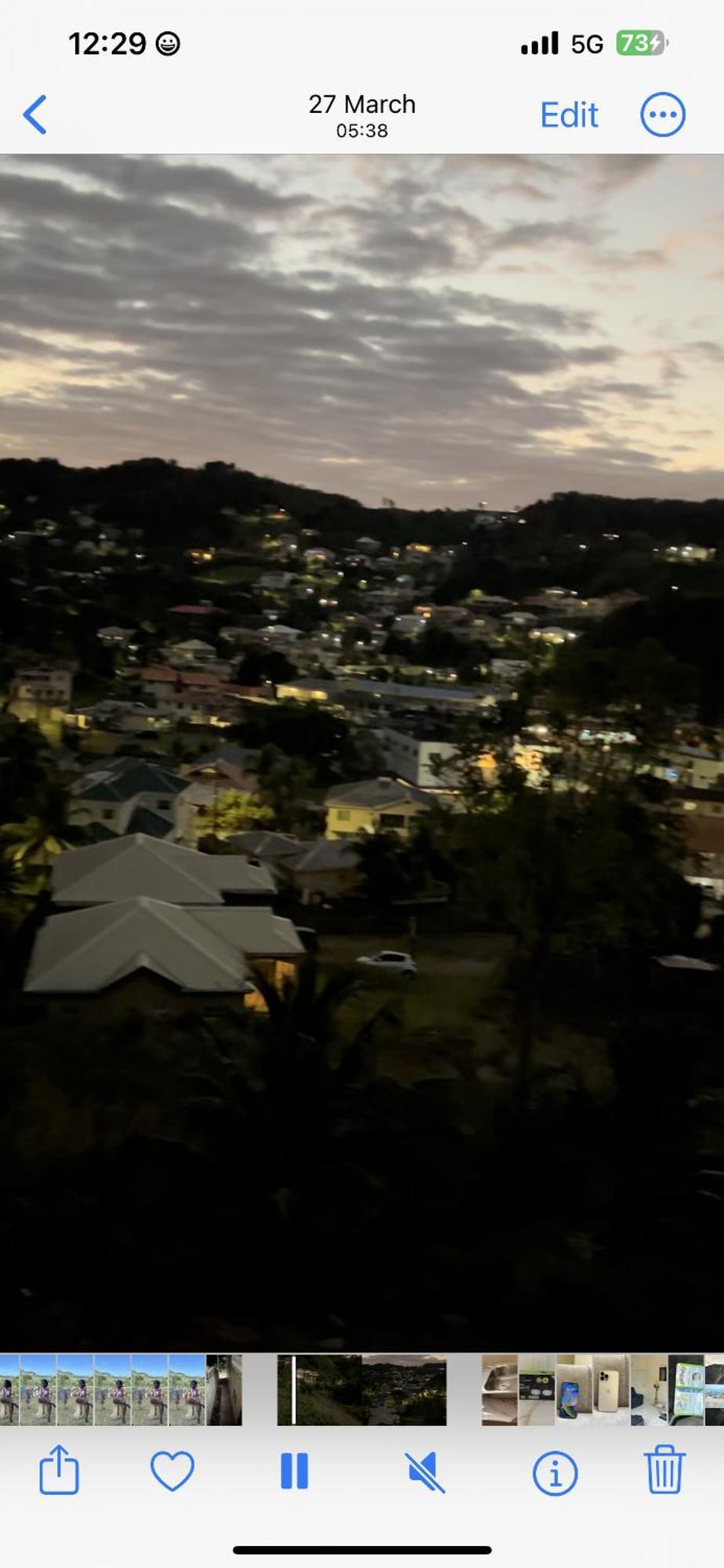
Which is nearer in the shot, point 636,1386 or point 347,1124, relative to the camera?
point 636,1386

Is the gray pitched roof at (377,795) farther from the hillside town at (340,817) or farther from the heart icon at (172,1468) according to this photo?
the heart icon at (172,1468)

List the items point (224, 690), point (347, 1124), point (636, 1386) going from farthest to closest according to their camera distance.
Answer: point (224, 690)
point (347, 1124)
point (636, 1386)

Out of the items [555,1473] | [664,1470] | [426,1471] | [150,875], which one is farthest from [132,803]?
[664,1470]
